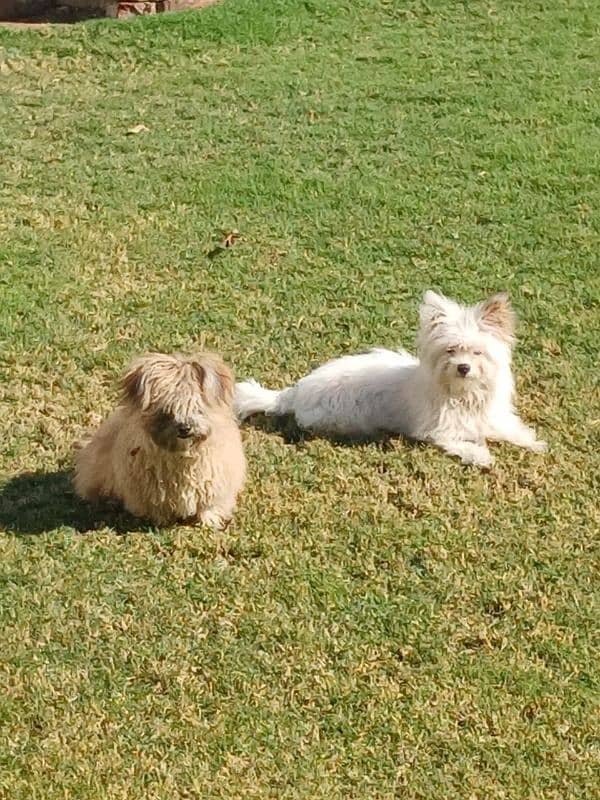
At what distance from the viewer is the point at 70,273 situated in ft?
22.9

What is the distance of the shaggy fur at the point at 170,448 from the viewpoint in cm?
443

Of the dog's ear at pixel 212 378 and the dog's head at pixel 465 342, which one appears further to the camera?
the dog's head at pixel 465 342

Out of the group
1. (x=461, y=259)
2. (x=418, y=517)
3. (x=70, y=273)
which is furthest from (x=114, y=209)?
(x=418, y=517)

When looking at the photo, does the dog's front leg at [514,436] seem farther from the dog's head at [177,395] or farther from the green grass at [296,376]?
the dog's head at [177,395]

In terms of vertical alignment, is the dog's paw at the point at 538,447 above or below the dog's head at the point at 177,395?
below

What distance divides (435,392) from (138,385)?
5.20 feet

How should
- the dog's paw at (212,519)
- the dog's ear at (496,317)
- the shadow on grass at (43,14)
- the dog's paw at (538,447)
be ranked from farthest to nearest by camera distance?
the shadow on grass at (43,14) → the dog's paw at (538,447) → the dog's ear at (496,317) → the dog's paw at (212,519)

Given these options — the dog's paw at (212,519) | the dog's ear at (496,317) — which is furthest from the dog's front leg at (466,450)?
the dog's paw at (212,519)

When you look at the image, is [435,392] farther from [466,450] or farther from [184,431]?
[184,431]

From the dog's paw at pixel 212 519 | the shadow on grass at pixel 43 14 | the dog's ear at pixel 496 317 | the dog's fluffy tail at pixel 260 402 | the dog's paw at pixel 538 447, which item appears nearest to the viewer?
the dog's paw at pixel 212 519

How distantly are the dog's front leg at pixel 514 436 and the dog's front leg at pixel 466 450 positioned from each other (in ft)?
0.34

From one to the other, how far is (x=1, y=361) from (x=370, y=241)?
2639 millimetres

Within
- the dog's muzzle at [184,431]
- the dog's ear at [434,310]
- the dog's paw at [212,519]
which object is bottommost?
the dog's paw at [212,519]

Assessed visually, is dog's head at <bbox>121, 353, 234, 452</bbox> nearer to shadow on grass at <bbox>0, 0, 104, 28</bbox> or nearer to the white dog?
the white dog
